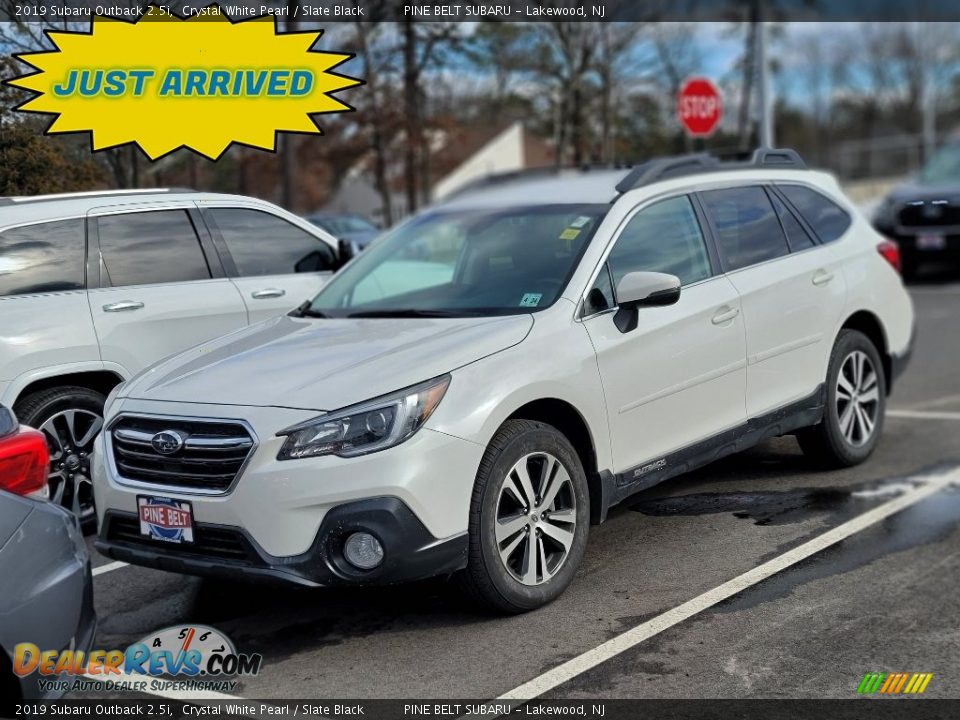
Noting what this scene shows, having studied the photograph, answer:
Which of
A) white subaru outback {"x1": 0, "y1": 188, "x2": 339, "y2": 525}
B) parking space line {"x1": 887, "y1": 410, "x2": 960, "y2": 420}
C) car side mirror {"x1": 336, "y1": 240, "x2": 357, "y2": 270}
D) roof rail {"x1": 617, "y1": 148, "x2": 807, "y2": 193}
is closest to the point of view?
roof rail {"x1": 617, "y1": 148, "x2": 807, "y2": 193}

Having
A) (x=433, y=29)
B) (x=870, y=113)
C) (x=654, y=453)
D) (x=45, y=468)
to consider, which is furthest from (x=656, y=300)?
(x=870, y=113)

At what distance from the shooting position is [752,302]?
574 centimetres

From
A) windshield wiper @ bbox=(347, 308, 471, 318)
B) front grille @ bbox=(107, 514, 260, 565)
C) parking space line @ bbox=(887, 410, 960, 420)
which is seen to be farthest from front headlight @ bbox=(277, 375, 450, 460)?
parking space line @ bbox=(887, 410, 960, 420)

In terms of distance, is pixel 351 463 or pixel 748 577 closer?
pixel 351 463

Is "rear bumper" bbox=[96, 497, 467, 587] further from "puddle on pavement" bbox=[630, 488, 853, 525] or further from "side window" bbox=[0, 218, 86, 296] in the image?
"side window" bbox=[0, 218, 86, 296]

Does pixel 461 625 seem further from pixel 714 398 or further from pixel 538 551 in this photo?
pixel 714 398

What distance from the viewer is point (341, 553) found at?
4125mm

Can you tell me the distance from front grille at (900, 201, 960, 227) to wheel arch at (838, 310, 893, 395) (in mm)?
10359

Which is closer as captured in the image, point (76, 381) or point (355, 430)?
point (355, 430)

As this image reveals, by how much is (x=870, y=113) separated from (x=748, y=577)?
67.4 metres

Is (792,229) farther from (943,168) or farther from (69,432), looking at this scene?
(943,168)

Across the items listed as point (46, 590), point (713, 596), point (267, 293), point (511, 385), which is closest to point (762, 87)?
point (267, 293)

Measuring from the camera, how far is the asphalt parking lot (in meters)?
3.96

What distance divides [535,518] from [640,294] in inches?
43.3
